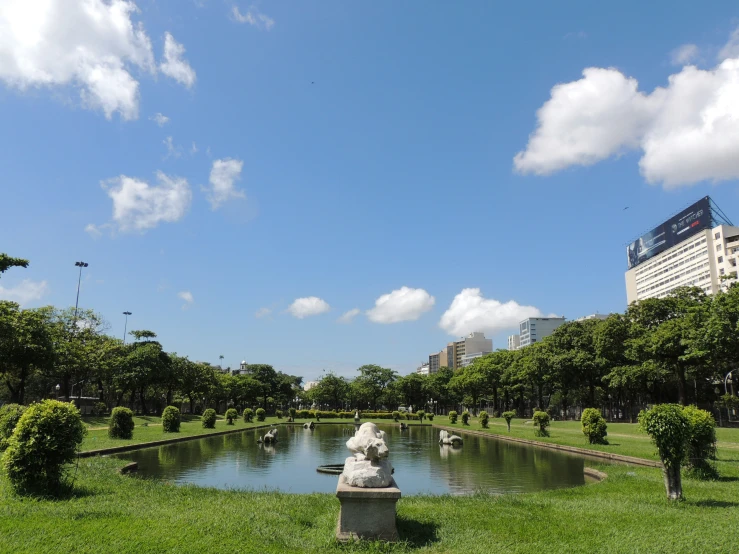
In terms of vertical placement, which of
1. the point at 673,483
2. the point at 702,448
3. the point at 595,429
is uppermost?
the point at 702,448

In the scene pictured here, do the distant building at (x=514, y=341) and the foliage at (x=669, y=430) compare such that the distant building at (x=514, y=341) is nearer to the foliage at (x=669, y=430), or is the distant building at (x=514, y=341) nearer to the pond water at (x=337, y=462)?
the pond water at (x=337, y=462)

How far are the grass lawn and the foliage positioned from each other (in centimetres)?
79

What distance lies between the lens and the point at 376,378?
74.3m

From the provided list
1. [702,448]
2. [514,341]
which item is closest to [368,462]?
[702,448]

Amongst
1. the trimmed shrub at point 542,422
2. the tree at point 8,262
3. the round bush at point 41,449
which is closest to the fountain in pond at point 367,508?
the round bush at point 41,449

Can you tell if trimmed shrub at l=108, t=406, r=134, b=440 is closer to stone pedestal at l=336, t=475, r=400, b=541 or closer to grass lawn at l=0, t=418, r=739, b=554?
grass lawn at l=0, t=418, r=739, b=554

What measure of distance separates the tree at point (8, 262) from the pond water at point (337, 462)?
787cm

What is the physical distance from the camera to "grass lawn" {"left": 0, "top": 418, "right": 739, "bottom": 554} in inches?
231

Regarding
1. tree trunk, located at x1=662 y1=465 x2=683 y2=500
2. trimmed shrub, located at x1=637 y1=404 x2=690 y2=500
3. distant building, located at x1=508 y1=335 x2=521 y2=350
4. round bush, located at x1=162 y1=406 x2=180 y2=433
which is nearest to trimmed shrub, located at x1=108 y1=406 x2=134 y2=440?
round bush, located at x1=162 y1=406 x2=180 y2=433

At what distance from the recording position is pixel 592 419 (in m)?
21.3

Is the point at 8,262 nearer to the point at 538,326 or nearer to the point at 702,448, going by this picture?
the point at 702,448

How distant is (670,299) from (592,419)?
2622 cm

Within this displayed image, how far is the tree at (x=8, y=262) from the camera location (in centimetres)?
1753

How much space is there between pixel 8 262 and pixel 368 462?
17.3 metres
